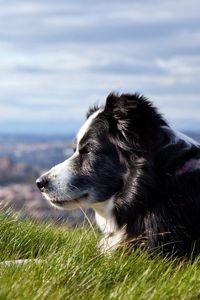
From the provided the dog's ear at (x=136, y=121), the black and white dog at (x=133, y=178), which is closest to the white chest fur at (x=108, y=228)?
the black and white dog at (x=133, y=178)

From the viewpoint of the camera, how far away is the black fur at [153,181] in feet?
19.9

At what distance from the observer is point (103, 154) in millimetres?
6594

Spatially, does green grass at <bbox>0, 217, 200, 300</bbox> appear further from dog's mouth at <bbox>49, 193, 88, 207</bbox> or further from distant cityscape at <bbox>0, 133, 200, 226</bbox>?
distant cityscape at <bbox>0, 133, 200, 226</bbox>

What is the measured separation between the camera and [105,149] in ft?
21.6

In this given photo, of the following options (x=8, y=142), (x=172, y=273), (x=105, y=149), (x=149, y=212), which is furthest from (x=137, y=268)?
(x=8, y=142)

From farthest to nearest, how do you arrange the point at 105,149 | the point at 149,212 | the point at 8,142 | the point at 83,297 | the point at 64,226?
the point at 8,142, the point at 64,226, the point at 105,149, the point at 149,212, the point at 83,297

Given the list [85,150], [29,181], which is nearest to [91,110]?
[85,150]

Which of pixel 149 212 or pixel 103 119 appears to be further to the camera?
pixel 103 119

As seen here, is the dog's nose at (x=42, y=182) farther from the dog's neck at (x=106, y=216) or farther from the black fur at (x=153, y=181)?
the black fur at (x=153, y=181)

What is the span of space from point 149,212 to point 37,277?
1.43 metres

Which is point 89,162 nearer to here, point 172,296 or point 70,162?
point 70,162

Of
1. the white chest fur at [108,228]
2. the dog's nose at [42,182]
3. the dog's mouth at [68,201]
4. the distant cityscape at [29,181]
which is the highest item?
the dog's nose at [42,182]

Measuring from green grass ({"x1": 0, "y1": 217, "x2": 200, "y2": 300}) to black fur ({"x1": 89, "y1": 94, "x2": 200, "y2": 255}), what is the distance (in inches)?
→ 10.9

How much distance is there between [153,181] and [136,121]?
0.55m
